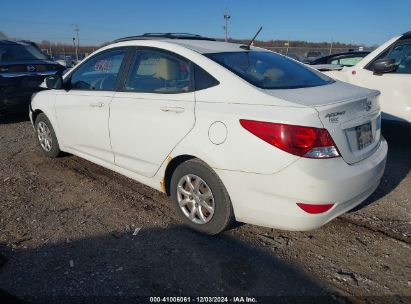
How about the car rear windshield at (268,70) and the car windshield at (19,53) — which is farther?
the car windshield at (19,53)

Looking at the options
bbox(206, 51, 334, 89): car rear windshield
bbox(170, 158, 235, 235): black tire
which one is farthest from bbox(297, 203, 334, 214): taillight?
bbox(206, 51, 334, 89): car rear windshield

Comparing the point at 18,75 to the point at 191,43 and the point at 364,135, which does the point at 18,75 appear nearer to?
the point at 191,43

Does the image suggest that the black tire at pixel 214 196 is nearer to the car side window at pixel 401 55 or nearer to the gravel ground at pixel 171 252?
the gravel ground at pixel 171 252

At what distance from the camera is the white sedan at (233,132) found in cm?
258

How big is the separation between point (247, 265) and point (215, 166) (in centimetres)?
80

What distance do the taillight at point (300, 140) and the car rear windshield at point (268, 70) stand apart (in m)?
0.53

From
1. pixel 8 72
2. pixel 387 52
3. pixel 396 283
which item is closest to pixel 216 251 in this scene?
pixel 396 283

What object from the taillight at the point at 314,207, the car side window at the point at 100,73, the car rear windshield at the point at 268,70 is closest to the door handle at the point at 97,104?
the car side window at the point at 100,73

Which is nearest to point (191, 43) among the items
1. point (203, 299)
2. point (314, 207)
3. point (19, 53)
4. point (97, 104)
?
point (97, 104)

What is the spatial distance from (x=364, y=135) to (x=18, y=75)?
6.82 metres

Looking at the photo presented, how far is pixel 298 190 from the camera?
2568 millimetres

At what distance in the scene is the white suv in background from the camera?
4.93 m

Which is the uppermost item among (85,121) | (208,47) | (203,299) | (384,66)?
(208,47)

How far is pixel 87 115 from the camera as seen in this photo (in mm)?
4121
